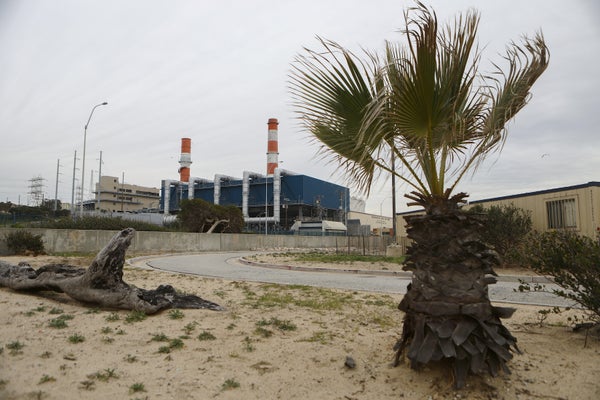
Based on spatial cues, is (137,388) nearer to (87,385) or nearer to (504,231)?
(87,385)

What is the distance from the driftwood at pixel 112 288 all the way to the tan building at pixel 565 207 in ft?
39.8

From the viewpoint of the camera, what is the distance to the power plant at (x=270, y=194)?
231ft

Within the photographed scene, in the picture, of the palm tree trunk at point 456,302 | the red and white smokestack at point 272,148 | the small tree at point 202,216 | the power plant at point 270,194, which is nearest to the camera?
the palm tree trunk at point 456,302

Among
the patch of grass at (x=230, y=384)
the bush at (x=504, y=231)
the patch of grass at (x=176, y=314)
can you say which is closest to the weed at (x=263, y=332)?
the patch of grass at (x=176, y=314)

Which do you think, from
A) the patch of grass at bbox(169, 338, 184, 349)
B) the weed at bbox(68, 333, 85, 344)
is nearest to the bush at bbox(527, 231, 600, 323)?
the patch of grass at bbox(169, 338, 184, 349)

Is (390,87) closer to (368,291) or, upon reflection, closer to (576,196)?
(368,291)

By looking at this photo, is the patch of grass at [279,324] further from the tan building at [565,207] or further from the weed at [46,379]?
the tan building at [565,207]

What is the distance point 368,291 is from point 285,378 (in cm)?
582

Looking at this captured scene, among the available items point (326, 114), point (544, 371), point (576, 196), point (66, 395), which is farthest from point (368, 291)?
point (576, 196)

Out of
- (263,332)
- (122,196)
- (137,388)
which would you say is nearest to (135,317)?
(263,332)

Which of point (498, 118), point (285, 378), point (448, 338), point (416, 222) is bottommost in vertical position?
point (285, 378)

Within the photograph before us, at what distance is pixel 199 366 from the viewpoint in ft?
12.5

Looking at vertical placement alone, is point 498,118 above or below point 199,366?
above

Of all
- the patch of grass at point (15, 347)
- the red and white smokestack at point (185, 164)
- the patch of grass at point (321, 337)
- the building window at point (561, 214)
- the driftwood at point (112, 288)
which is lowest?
the patch of grass at point (321, 337)
